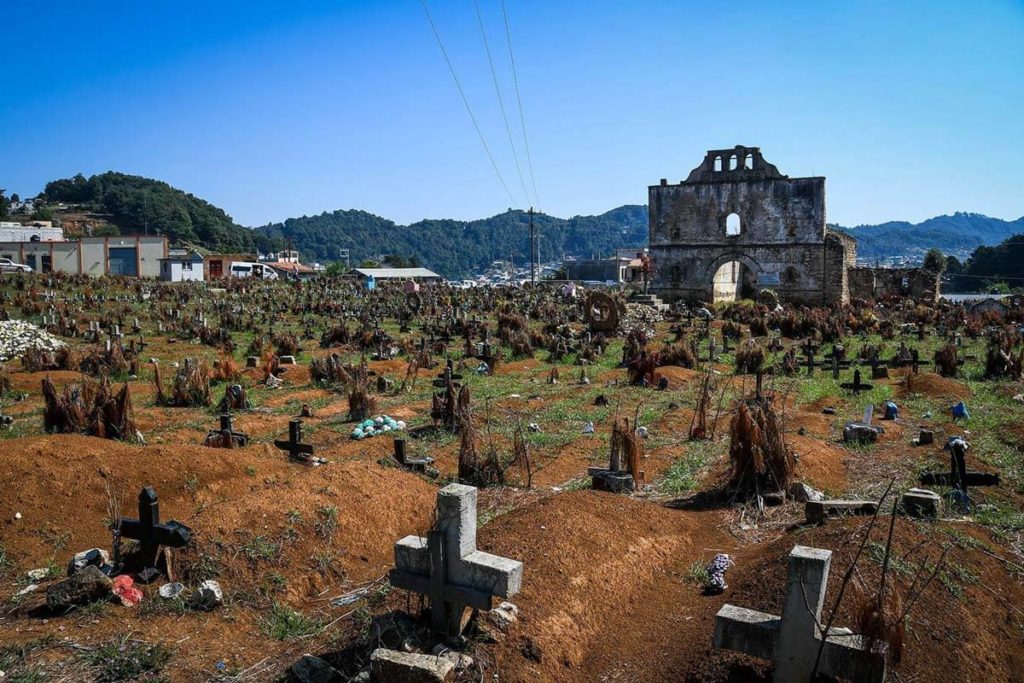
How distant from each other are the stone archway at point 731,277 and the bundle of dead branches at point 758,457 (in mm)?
34321

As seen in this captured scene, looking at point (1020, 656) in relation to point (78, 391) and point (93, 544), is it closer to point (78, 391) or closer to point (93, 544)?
point (93, 544)

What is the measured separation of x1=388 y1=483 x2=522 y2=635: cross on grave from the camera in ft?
13.7

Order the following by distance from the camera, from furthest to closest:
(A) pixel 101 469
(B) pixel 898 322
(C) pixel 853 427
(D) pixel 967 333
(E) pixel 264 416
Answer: (B) pixel 898 322 → (D) pixel 967 333 → (E) pixel 264 416 → (C) pixel 853 427 → (A) pixel 101 469

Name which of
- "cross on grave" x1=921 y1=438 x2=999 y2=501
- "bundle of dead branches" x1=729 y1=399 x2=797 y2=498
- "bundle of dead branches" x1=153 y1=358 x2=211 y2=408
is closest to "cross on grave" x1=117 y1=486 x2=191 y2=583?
"bundle of dead branches" x1=729 y1=399 x2=797 y2=498

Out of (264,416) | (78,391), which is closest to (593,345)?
(264,416)

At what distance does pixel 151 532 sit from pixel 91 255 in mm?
54047

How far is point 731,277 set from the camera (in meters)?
44.5

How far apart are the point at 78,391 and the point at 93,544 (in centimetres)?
457

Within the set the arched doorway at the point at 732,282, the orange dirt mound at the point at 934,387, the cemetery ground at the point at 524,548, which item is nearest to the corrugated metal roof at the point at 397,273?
the arched doorway at the point at 732,282

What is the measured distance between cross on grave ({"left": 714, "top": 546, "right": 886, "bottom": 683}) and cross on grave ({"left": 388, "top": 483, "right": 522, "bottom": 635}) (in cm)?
129

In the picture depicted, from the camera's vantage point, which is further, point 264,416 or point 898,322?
point 898,322

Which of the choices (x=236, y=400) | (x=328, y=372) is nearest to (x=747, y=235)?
(x=328, y=372)

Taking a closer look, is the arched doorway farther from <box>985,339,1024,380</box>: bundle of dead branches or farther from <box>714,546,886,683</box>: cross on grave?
<box>714,546,886,683</box>: cross on grave

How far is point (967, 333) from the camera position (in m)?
23.9
